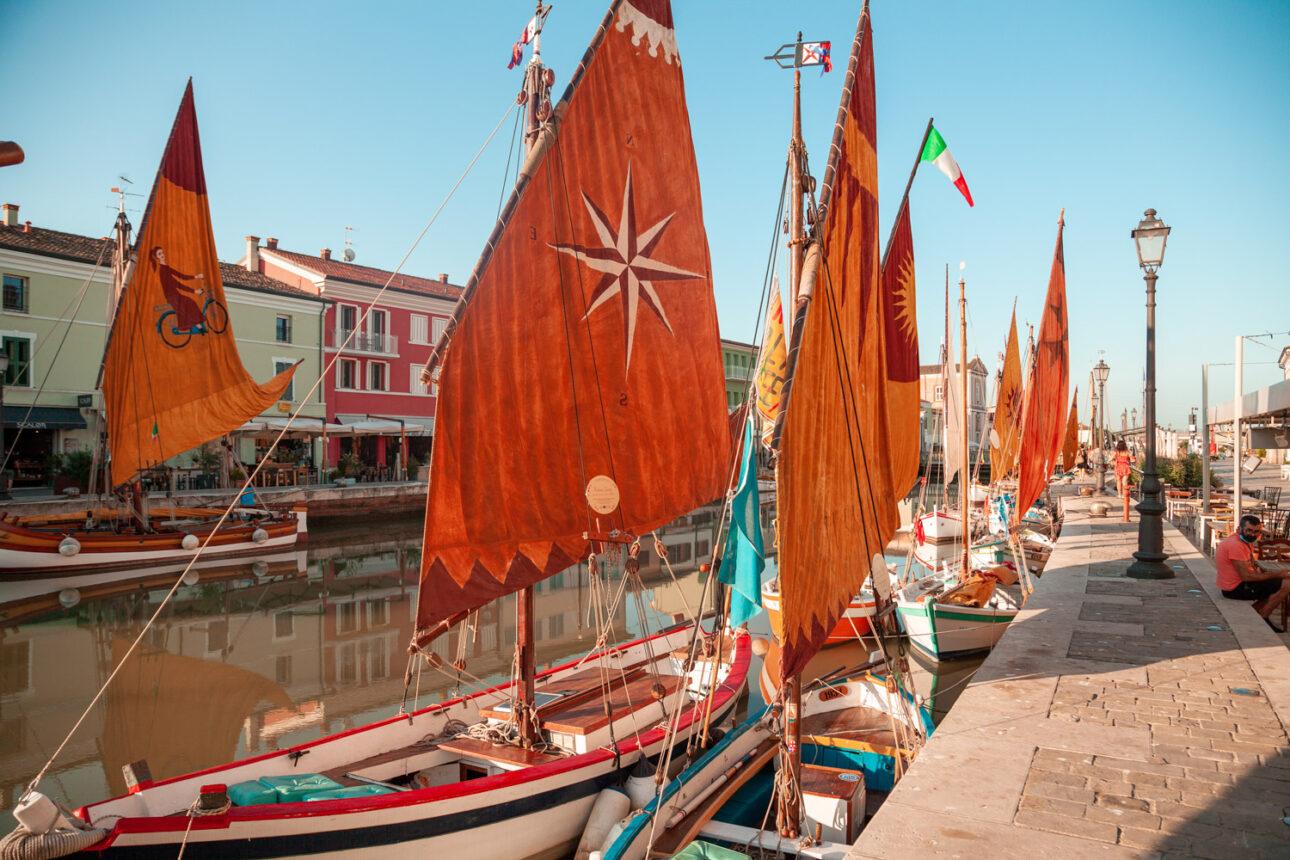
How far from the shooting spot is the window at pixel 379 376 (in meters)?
37.1

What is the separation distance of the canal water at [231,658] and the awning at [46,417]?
1038 centimetres

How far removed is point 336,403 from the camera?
3550 centimetres

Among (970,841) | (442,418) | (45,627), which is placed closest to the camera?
(970,841)

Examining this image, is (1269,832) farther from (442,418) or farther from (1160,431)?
(1160,431)

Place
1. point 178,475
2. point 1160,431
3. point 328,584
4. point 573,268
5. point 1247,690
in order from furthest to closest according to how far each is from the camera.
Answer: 1. point 1160,431
2. point 178,475
3. point 328,584
4. point 573,268
5. point 1247,690

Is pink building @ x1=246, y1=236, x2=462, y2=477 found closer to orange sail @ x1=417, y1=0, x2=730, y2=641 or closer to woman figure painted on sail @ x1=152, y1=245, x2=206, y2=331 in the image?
woman figure painted on sail @ x1=152, y1=245, x2=206, y2=331

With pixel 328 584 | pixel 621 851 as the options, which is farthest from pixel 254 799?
pixel 328 584

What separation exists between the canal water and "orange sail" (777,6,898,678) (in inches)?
100

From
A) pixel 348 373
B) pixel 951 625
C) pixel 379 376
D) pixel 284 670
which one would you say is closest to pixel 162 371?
pixel 284 670

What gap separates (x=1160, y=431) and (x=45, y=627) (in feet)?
229

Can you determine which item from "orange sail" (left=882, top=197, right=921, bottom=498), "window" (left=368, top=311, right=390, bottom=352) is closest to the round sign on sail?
"orange sail" (left=882, top=197, right=921, bottom=498)

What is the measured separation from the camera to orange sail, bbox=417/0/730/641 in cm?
568

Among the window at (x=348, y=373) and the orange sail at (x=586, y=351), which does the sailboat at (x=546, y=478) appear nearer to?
the orange sail at (x=586, y=351)

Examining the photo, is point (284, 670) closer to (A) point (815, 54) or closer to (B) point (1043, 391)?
(A) point (815, 54)
